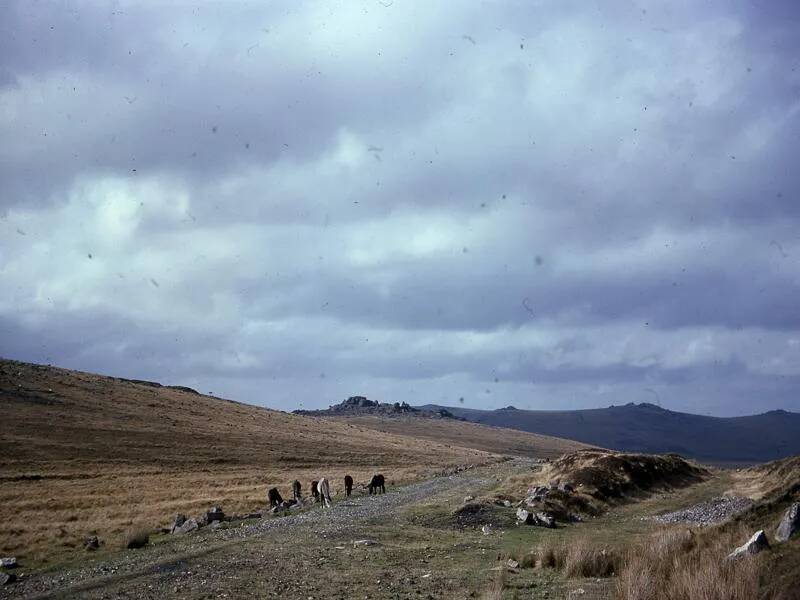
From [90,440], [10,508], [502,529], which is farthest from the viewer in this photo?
[90,440]

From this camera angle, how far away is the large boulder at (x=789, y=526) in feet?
46.1

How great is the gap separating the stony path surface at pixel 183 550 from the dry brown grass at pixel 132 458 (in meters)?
4.27

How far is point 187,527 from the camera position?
3008cm

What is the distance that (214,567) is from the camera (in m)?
19.1

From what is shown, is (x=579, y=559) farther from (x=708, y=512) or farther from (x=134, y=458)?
(x=134, y=458)

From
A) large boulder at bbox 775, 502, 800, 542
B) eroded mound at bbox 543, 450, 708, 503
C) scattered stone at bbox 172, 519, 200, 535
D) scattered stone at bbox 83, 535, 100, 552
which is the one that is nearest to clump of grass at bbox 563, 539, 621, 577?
large boulder at bbox 775, 502, 800, 542

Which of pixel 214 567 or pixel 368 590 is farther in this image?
pixel 214 567

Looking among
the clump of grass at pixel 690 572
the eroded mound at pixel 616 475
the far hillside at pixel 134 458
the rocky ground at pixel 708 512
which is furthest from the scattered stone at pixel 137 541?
the eroded mound at pixel 616 475

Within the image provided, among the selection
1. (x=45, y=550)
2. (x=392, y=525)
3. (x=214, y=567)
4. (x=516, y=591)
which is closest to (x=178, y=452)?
(x=45, y=550)

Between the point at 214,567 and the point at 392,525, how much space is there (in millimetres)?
10067

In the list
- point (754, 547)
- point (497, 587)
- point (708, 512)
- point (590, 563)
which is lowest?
point (708, 512)

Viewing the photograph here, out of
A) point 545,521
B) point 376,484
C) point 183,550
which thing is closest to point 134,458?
point 376,484

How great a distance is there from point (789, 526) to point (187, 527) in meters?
23.8

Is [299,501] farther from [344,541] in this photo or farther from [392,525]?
[344,541]
